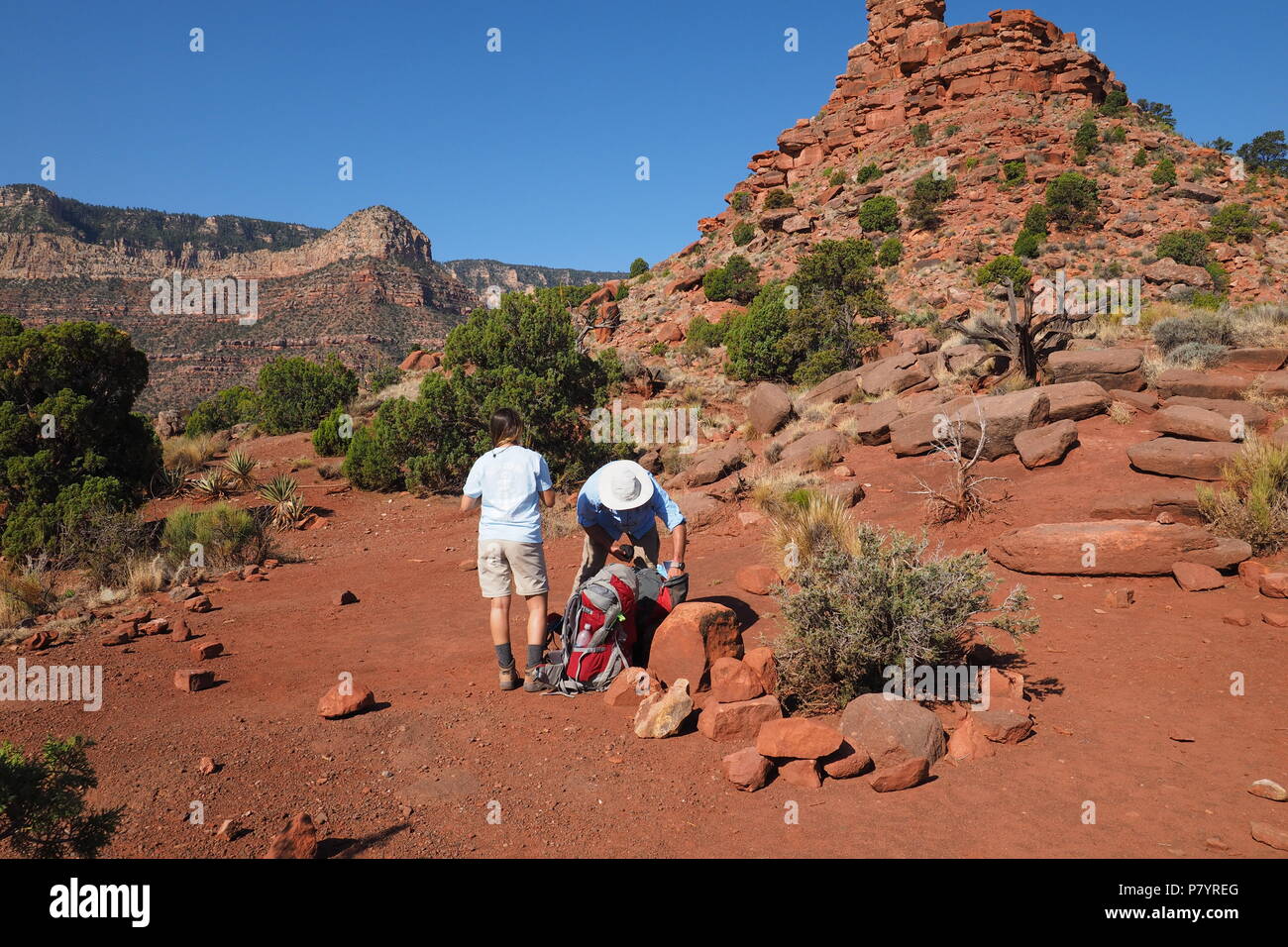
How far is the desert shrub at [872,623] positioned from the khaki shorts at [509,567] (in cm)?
170

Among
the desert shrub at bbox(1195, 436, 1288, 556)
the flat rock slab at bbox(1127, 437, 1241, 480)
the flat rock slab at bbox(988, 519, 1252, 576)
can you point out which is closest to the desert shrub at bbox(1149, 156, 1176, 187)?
the flat rock slab at bbox(1127, 437, 1241, 480)

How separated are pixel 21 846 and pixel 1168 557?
24.7 ft

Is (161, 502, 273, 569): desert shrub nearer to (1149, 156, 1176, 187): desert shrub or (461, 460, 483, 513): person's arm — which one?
(461, 460, 483, 513): person's arm

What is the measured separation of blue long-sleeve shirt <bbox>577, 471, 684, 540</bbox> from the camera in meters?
5.21

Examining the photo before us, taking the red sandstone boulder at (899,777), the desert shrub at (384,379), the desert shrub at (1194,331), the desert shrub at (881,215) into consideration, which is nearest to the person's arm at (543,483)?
the red sandstone boulder at (899,777)

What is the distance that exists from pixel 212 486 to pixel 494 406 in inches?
223

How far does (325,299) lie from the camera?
61.5m

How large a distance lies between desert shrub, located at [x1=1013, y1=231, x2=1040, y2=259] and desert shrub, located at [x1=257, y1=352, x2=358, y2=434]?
2664cm

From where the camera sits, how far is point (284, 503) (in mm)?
12812

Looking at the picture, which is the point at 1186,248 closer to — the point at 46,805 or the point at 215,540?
the point at 215,540

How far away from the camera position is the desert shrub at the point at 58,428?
33.3 ft

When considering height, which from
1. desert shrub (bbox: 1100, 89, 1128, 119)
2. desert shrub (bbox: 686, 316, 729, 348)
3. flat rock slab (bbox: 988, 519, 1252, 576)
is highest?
desert shrub (bbox: 1100, 89, 1128, 119)
